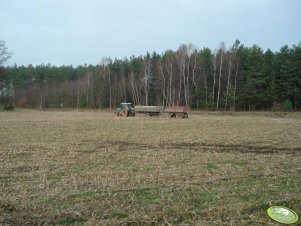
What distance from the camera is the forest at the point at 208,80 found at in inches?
2203

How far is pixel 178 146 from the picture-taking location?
1361 centimetres

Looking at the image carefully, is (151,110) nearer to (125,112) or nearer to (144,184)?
(125,112)

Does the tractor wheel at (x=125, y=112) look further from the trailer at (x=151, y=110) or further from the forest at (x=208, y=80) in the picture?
the forest at (x=208, y=80)

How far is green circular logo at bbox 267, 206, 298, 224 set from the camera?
16.5 ft

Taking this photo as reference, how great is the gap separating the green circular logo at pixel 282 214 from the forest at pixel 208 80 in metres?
44.2

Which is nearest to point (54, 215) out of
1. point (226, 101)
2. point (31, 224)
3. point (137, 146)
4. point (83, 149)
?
point (31, 224)

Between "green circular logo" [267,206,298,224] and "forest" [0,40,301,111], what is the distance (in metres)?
44.2

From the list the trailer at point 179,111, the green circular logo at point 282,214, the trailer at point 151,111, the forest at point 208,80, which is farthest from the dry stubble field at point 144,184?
the forest at point 208,80

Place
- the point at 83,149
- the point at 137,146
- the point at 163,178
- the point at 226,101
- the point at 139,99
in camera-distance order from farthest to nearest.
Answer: the point at 139,99 < the point at 226,101 < the point at 137,146 < the point at 83,149 < the point at 163,178

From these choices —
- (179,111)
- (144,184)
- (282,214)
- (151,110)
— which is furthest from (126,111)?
(282,214)

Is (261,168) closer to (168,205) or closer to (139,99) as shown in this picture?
(168,205)

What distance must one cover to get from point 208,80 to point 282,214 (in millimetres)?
59701

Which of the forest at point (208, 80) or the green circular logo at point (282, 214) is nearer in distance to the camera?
the green circular logo at point (282, 214)

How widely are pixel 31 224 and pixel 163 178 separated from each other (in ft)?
11.3
